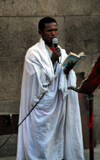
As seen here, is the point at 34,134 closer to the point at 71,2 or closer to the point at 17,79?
the point at 17,79

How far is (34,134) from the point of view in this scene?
15.9 feet

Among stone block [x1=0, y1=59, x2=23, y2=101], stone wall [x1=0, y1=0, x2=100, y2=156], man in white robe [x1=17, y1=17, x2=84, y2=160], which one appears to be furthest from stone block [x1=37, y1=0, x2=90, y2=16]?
man in white robe [x1=17, y1=17, x2=84, y2=160]

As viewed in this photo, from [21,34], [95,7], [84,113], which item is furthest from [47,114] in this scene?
[95,7]

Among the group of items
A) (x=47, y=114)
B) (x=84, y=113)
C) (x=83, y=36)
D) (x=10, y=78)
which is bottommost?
(x=84, y=113)

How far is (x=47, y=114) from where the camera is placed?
4.87 metres

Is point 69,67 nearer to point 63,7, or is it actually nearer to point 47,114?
point 47,114

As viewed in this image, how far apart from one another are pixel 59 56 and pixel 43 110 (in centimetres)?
82

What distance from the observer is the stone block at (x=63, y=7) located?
6.51 metres

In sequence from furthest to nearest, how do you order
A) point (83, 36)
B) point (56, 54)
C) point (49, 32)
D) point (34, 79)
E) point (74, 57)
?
point (83, 36)
point (49, 32)
point (34, 79)
point (56, 54)
point (74, 57)

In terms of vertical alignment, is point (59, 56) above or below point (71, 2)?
below

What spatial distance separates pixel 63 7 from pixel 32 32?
81 cm

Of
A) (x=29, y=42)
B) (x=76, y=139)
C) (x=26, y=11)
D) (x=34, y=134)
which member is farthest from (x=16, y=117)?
(x=26, y=11)

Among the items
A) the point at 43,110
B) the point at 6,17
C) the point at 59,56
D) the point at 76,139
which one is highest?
the point at 6,17

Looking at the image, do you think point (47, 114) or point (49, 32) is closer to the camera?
point (47, 114)
